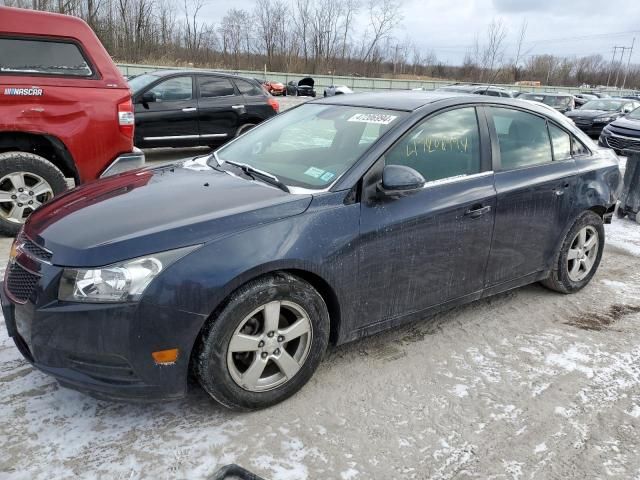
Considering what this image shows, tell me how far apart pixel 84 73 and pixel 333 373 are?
396 centimetres

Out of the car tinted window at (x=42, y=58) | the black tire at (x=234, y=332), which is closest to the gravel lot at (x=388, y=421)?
the black tire at (x=234, y=332)

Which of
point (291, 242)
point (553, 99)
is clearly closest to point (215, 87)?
point (291, 242)

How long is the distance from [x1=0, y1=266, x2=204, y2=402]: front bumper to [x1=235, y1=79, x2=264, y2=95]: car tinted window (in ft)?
27.1

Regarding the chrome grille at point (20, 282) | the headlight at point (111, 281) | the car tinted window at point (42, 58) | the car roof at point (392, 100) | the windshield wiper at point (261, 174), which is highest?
the car tinted window at point (42, 58)

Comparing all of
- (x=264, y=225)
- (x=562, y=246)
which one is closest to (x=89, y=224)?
(x=264, y=225)

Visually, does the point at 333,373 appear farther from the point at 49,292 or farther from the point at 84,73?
the point at 84,73

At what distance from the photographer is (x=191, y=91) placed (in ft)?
30.9

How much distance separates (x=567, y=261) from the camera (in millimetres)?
4211

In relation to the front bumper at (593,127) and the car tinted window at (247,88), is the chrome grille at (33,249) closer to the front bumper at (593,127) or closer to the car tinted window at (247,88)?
the car tinted window at (247,88)

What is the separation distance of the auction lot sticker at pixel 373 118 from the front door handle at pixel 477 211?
2.44ft

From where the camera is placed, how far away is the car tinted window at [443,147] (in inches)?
125

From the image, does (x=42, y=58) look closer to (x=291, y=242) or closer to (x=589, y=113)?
(x=291, y=242)

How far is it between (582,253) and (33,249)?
3.92 metres

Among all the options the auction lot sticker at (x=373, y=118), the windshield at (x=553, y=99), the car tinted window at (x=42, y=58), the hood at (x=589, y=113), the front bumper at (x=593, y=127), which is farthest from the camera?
→ the windshield at (x=553, y=99)
